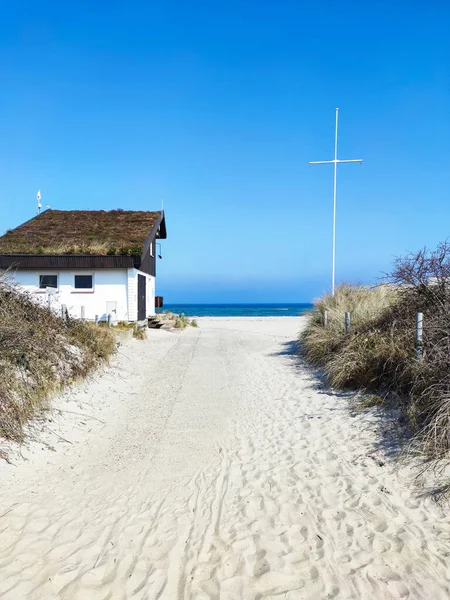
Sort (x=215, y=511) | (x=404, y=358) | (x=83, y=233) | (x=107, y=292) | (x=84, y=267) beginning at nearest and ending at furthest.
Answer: (x=215, y=511), (x=404, y=358), (x=84, y=267), (x=107, y=292), (x=83, y=233)

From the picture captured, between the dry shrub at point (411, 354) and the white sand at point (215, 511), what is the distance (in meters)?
0.60

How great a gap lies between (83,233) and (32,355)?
15.8m

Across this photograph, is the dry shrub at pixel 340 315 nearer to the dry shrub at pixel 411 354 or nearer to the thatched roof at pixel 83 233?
the dry shrub at pixel 411 354

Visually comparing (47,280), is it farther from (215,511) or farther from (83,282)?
(215,511)

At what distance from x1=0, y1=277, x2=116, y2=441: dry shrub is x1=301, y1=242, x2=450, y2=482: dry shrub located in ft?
16.2

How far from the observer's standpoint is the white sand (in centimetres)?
320

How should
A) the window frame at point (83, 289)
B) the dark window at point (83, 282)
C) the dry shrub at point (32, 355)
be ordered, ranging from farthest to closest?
the dark window at point (83, 282), the window frame at point (83, 289), the dry shrub at point (32, 355)

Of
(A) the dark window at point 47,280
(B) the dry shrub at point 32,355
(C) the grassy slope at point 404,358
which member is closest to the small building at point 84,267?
(A) the dark window at point 47,280

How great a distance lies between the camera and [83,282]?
20.2 meters

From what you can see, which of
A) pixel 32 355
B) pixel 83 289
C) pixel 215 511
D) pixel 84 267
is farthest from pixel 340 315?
pixel 83 289

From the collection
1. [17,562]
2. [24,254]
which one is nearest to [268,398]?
[17,562]

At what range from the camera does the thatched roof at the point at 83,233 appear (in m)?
19.8

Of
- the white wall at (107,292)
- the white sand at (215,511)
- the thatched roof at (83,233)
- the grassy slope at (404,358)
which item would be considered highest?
the thatched roof at (83,233)

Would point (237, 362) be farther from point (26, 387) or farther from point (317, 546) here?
point (317, 546)
